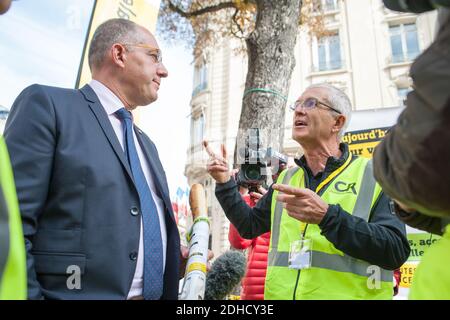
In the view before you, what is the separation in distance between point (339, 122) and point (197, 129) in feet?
61.0

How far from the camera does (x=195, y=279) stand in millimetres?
1671

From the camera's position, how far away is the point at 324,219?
5.88ft

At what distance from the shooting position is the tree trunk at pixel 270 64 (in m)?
4.12

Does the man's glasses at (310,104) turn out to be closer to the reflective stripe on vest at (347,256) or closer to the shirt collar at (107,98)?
the reflective stripe on vest at (347,256)

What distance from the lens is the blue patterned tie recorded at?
168 cm

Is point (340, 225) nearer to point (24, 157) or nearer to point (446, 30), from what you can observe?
point (446, 30)

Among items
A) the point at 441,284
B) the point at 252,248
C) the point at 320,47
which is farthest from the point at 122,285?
the point at 320,47

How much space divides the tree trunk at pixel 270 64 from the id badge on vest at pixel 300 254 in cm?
202

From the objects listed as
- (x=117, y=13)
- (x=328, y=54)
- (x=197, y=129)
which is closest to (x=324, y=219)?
(x=117, y=13)

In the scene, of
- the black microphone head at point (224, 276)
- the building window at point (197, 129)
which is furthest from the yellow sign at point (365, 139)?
the building window at point (197, 129)

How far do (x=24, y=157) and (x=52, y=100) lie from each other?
0.29 metres

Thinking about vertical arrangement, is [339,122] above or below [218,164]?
above

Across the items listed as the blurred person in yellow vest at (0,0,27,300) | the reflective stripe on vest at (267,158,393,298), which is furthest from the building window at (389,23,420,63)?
the blurred person in yellow vest at (0,0,27,300)

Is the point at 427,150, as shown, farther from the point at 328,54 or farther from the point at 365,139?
the point at 328,54
